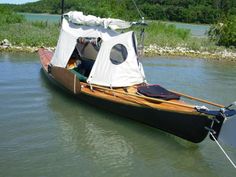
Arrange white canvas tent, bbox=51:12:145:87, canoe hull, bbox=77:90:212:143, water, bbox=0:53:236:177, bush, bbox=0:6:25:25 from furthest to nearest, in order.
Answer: bush, bbox=0:6:25:25, white canvas tent, bbox=51:12:145:87, canoe hull, bbox=77:90:212:143, water, bbox=0:53:236:177

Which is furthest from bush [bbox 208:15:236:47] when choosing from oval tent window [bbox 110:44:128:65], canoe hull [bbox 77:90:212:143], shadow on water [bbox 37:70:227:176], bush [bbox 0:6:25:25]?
canoe hull [bbox 77:90:212:143]

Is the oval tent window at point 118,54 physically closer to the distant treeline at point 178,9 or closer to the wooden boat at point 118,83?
the wooden boat at point 118,83

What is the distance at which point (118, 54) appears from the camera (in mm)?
12531

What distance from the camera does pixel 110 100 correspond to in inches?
437

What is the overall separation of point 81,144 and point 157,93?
2544mm

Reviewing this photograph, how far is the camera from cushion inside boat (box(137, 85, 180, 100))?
10.5 m

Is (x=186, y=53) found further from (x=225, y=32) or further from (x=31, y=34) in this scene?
(x=31, y=34)

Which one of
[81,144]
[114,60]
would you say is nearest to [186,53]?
[114,60]

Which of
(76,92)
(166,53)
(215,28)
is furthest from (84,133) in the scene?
(215,28)

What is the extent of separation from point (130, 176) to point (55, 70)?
673 centimetres

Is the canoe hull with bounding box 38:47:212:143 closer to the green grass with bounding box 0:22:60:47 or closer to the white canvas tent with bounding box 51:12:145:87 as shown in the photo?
the white canvas tent with bounding box 51:12:145:87

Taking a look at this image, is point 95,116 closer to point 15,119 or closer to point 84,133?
point 84,133

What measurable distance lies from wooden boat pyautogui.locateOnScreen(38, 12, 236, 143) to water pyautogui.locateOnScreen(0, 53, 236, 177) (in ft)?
1.17

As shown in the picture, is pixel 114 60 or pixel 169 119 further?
pixel 114 60
